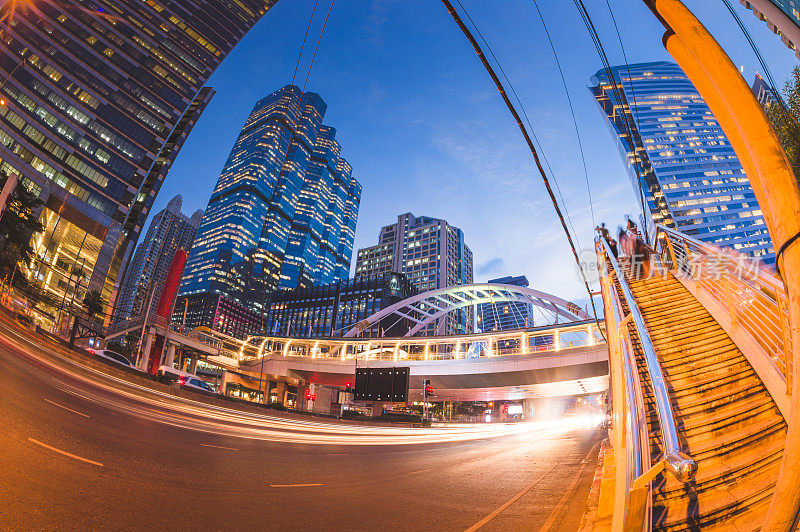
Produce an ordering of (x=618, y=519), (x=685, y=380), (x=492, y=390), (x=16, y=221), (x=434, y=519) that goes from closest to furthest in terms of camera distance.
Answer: (x=618, y=519) < (x=434, y=519) < (x=685, y=380) < (x=16, y=221) < (x=492, y=390)

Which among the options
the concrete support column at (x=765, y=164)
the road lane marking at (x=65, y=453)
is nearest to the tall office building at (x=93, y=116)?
the road lane marking at (x=65, y=453)

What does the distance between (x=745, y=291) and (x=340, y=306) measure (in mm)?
126103

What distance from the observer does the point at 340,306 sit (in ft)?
424

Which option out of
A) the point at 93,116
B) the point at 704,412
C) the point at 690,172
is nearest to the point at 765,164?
the point at 704,412

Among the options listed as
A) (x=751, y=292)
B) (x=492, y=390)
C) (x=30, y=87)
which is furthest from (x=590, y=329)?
(x=30, y=87)

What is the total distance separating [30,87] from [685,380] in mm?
108266

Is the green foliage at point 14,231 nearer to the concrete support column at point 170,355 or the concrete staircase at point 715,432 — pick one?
the concrete support column at point 170,355

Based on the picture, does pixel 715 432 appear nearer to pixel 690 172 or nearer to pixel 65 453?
pixel 65 453

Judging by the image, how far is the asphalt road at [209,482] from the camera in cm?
459

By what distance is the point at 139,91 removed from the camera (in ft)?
294

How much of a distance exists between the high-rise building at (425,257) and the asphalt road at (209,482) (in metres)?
132

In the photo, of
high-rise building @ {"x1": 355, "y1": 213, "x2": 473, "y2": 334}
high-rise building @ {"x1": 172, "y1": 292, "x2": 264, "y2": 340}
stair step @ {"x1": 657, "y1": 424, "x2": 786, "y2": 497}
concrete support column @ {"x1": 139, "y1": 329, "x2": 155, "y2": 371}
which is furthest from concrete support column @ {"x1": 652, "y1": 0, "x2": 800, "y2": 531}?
high-rise building @ {"x1": 172, "y1": 292, "x2": 264, "y2": 340}

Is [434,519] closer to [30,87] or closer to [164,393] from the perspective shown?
[164,393]

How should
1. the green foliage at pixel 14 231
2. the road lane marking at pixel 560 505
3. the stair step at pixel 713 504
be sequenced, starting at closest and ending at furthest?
the stair step at pixel 713 504 < the road lane marking at pixel 560 505 < the green foliage at pixel 14 231
